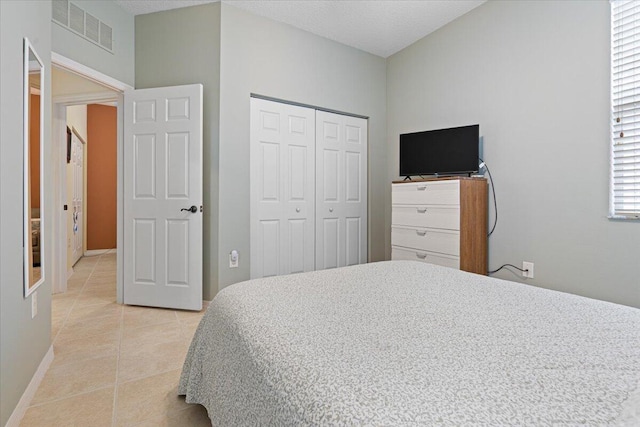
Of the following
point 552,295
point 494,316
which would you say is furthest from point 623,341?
point 552,295

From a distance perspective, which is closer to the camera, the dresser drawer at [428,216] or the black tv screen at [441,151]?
the dresser drawer at [428,216]

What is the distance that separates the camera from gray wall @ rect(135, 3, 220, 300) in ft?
10.0

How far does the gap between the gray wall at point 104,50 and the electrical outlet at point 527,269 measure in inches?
150

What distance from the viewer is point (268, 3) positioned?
3066 mm

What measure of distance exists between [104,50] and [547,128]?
368 centimetres

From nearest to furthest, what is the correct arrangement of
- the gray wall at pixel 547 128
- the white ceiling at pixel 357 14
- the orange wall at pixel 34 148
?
1. the orange wall at pixel 34 148
2. the gray wall at pixel 547 128
3. the white ceiling at pixel 357 14

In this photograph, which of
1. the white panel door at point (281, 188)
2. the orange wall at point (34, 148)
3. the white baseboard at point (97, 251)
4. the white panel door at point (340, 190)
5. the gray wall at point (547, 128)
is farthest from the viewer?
the white baseboard at point (97, 251)

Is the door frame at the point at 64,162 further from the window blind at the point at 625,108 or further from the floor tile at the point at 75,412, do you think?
the window blind at the point at 625,108

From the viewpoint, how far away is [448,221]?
2.83 meters

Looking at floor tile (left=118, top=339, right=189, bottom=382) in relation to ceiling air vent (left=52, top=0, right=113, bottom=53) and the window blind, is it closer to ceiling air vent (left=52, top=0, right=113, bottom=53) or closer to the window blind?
ceiling air vent (left=52, top=0, right=113, bottom=53)

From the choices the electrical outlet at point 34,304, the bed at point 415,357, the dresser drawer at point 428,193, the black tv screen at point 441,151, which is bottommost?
the electrical outlet at point 34,304

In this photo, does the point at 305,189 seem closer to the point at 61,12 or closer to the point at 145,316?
the point at 145,316

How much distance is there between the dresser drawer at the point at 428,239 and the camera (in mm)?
2805

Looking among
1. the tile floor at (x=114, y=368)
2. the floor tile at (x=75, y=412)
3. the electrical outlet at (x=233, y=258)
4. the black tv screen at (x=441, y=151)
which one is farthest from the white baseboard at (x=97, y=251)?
the black tv screen at (x=441, y=151)
